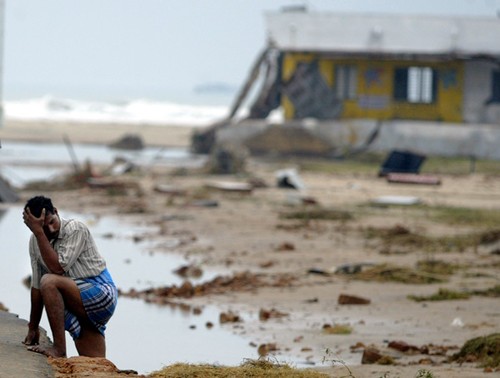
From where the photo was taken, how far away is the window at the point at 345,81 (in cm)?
3891

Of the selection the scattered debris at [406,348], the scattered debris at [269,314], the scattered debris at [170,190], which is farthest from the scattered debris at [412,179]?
the scattered debris at [406,348]

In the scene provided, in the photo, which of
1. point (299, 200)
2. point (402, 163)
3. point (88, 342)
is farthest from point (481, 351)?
point (402, 163)

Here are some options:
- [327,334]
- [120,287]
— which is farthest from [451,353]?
[120,287]

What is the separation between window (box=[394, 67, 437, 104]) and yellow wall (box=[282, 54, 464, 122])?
0.15m

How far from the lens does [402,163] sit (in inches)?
1194

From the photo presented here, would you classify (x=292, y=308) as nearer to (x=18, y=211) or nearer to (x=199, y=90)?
(x=18, y=211)

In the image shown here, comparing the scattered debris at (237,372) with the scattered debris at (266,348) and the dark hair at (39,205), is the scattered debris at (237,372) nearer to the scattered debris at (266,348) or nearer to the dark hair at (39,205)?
the dark hair at (39,205)

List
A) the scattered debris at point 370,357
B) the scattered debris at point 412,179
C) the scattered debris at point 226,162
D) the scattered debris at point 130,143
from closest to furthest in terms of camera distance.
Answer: the scattered debris at point 370,357, the scattered debris at point 412,179, the scattered debris at point 226,162, the scattered debris at point 130,143

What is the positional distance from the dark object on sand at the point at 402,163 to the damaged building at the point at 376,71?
688 centimetres

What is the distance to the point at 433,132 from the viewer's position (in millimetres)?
35938

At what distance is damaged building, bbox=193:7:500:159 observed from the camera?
38031 millimetres

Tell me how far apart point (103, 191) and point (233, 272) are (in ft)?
34.5

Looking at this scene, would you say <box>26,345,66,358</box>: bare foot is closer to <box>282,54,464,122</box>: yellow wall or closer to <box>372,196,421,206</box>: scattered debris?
<box>372,196,421,206</box>: scattered debris

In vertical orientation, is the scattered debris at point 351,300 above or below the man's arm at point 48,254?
below
